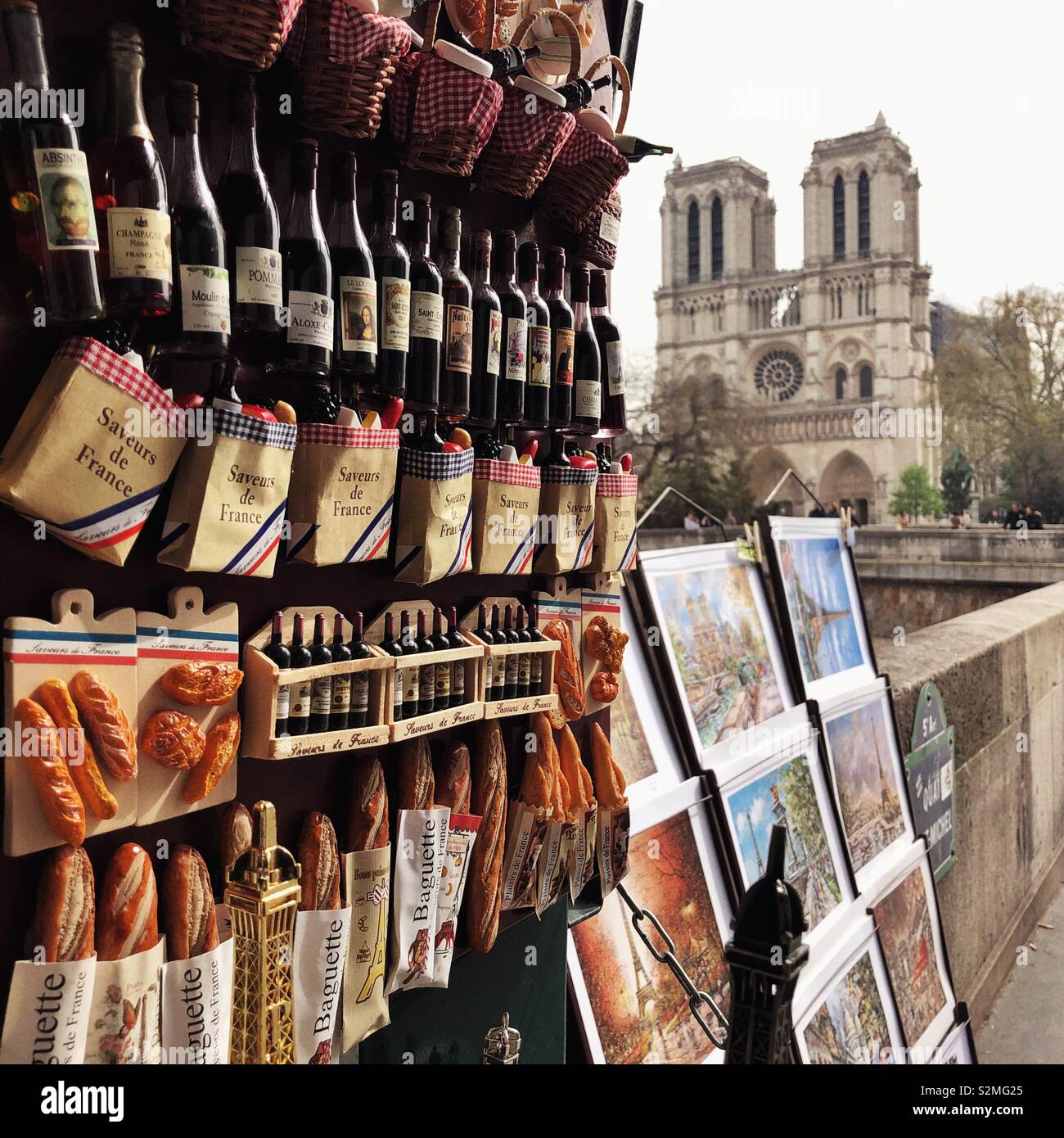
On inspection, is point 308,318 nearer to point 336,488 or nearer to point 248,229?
point 248,229

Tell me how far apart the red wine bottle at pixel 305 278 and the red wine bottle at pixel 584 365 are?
753mm

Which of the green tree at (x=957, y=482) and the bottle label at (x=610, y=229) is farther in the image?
the green tree at (x=957, y=482)

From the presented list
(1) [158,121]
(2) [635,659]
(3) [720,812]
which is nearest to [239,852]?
(1) [158,121]

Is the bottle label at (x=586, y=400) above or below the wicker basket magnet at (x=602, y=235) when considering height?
below

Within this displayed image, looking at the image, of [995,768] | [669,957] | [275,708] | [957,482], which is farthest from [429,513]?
[957,482]

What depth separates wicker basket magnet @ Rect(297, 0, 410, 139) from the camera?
5.17ft

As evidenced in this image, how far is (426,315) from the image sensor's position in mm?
1832

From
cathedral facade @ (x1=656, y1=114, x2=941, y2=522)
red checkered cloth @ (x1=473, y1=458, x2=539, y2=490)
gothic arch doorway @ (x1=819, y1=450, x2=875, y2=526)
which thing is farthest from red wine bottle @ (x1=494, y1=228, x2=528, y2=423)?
gothic arch doorway @ (x1=819, y1=450, x2=875, y2=526)

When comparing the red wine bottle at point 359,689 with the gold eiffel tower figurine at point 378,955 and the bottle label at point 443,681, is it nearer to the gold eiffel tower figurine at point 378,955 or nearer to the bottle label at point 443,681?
the bottle label at point 443,681

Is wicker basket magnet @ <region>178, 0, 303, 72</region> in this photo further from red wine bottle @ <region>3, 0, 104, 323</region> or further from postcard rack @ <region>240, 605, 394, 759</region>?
postcard rack @ <region>240, 605, 394, 759</region>

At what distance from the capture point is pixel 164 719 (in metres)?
1.50

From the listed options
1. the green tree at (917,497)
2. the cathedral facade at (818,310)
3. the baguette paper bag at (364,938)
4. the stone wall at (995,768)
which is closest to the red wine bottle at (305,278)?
the baguette paper bag at (364,938)

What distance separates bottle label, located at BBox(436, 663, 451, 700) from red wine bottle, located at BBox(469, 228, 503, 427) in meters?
0.46

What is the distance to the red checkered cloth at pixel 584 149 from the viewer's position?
2.18 metres
